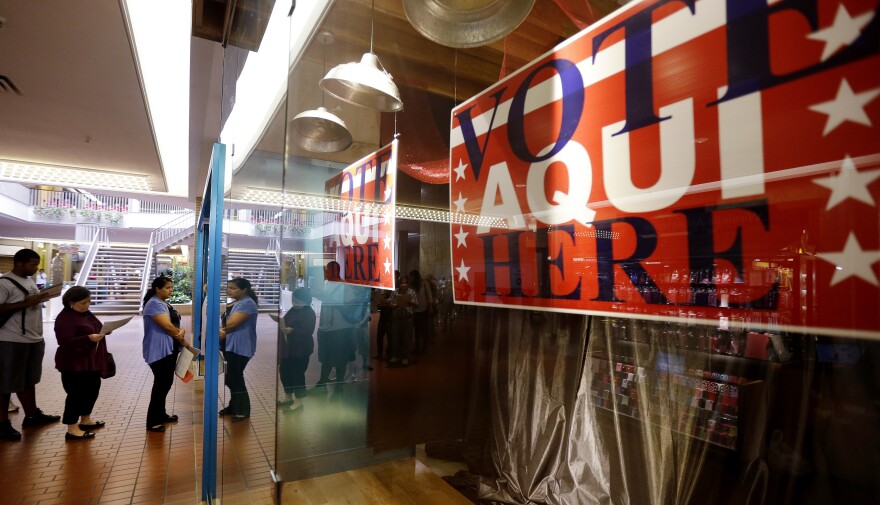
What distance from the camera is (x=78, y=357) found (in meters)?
3.48

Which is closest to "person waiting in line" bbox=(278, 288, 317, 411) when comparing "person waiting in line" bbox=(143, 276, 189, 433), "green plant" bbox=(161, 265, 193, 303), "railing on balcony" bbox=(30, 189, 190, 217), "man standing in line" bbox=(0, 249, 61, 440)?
"person waiting in line" bbox=(143, 276, 189, 433)

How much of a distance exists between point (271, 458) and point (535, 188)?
8.28 ft

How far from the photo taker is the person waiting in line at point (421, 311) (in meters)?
2.63

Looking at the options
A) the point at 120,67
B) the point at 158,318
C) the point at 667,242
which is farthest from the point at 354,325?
the point at 120,67

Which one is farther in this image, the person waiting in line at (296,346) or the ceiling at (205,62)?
the person waiting in line at (296,346)

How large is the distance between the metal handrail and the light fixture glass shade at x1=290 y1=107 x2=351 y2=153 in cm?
1482

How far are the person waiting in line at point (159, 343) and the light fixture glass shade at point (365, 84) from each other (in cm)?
283

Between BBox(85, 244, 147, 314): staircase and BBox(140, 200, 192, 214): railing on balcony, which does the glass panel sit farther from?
BBox(140, 200, 192, 214): railing on balcony

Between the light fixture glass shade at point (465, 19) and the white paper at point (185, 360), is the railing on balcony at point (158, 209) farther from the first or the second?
the light fixture glass shade at point (465, 19)

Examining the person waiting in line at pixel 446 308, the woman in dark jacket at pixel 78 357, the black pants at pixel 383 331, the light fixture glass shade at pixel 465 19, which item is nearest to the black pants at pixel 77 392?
the woman in dark jacket at pixel 78 357

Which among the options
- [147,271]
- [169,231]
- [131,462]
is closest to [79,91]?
[131,462]

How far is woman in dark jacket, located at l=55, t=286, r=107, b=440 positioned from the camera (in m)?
3.45

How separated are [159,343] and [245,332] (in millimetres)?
1736

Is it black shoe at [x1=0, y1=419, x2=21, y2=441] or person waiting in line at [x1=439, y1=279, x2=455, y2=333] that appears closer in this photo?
person waiting in line at [x1=439, y1=279, x2=455, y2=333]
